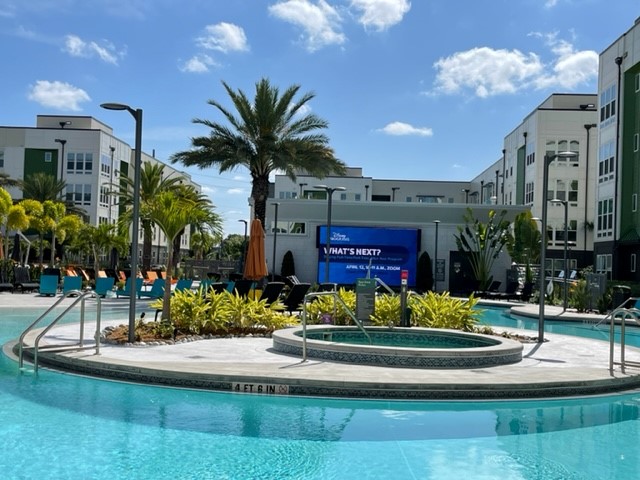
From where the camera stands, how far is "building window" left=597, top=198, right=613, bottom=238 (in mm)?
40719

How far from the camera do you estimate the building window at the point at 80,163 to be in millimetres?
63250

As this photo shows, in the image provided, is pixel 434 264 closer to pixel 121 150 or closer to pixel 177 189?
pixel 177 189

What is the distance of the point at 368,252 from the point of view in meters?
39.4

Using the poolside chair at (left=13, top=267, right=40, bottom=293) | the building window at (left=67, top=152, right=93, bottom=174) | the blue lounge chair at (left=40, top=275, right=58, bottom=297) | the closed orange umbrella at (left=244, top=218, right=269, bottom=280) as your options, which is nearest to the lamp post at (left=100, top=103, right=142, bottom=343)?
the closed orange umbrella at (left=244, top=218, right=269, bottom=280)

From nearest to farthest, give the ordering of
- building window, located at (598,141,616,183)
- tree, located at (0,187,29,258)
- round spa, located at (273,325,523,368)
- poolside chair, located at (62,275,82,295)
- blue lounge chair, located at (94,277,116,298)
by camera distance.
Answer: round spa, located at (273,325,523,368)
poolside chair, located at (62,275,82,295)
blue lounge chair, located at (94,277,116,298)
tree, located at (0,187,29,258)
building window, located at (598,141,616,183)

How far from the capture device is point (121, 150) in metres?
69.5

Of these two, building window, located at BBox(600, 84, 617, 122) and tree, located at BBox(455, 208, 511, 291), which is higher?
building window, located at BBox(600, 84, 617, 122)

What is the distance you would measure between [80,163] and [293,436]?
6106cm

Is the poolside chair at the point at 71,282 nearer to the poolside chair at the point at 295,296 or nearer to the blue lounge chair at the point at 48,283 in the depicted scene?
the blue lounge chair at the point at 48,283

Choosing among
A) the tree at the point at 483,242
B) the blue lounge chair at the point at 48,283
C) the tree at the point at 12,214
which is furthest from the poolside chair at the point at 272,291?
the tree at the point at 483,242

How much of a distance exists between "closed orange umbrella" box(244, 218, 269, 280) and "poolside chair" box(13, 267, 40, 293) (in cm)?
1344

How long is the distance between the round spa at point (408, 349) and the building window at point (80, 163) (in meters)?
54.3

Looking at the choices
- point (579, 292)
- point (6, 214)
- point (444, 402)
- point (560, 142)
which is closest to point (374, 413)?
point (444, 402)

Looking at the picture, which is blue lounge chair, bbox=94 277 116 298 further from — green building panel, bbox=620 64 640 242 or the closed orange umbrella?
green building panel, bbox=620 64 640 242
